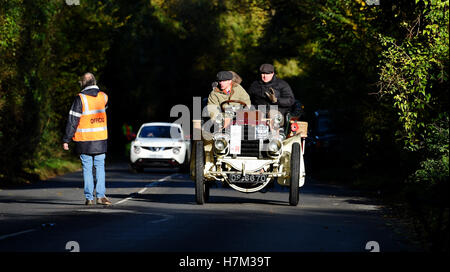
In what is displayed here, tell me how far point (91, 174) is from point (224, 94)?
8.86 ft

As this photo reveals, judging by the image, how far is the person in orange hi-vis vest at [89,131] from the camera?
16438 millimetres

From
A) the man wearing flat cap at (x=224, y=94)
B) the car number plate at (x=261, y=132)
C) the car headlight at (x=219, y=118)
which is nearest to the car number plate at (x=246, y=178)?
the car number plate at (x=261, y=132)

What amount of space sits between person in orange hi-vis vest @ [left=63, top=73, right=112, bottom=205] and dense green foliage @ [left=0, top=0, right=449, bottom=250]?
4850 millimetres

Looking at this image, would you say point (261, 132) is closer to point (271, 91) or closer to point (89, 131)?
point (271, 91)

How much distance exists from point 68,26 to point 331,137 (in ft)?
36.3

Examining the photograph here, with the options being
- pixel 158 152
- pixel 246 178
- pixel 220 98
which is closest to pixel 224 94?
pixel 220 98

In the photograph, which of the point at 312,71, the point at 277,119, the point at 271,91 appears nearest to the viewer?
the point at 277,119

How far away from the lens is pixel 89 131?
54.2 feet

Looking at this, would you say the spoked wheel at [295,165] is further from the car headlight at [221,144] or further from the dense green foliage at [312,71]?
the dense green foliage at [312,71]

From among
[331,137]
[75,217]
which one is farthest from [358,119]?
[75,217]

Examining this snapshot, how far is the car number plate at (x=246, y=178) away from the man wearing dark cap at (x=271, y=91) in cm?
178

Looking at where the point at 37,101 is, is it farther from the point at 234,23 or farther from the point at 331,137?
the point at 234,23

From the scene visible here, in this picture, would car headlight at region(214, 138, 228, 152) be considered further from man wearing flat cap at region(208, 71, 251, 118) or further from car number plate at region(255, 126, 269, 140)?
man wearing flat cap at region(208, 71, 251, 118)
